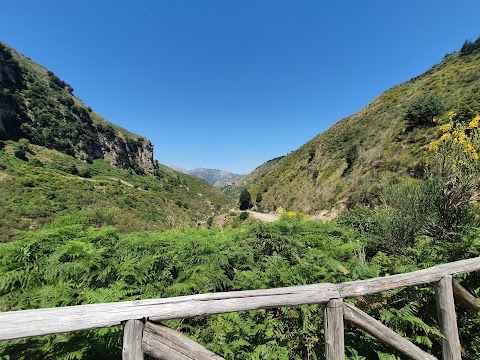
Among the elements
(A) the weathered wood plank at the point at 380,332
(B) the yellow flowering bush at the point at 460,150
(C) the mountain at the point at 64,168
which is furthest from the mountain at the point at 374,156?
(C) the mountain at the point at 64,168

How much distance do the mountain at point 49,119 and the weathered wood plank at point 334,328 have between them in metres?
71.4

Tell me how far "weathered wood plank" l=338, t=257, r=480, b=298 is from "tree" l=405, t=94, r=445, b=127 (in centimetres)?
2492

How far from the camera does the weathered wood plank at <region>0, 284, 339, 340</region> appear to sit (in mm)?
1396

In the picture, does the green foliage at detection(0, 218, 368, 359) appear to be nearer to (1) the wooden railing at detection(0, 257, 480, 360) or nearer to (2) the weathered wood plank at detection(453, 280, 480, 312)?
(1) the wooden railing at detection(0, 257, 480, 360)

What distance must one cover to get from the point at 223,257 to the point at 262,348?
190cm

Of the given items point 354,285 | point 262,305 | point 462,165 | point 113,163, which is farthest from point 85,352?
point 113,163

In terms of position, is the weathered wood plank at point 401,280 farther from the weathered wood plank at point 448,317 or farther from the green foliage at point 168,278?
the green foliage at point 168,278

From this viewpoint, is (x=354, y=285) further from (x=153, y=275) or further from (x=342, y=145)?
(x=342, y=145)

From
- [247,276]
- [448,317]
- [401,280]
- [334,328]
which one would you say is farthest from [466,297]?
[247,276]

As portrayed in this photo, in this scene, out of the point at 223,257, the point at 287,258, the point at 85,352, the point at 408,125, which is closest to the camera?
the point at 85,352

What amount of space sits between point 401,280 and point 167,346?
2.38 metres

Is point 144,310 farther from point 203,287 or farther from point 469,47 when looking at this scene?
point 469,47

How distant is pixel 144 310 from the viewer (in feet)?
5.63

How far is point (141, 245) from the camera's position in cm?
495
